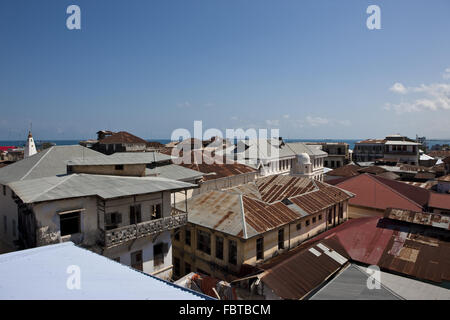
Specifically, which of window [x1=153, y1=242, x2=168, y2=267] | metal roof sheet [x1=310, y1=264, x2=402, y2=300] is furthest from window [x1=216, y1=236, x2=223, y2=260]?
metal roof sheet [x1=310, y1=264, x2=402, y2=300]

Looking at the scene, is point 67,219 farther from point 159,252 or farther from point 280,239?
point 280,239

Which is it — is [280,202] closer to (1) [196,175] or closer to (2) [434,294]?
(1) [196,175]

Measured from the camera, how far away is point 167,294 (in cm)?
763

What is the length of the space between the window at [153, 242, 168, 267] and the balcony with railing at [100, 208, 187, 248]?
2.17 m

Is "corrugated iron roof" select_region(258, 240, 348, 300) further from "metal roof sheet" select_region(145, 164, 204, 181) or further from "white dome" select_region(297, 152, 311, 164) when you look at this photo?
"white dome" select_region(297, 152, 311, 164)

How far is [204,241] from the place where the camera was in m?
24.3

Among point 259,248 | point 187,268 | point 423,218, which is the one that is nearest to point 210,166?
point 187,268

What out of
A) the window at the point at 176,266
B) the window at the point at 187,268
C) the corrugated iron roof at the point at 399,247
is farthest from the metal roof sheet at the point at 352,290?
the window at the point at 176,266

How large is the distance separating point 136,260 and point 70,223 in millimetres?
5487

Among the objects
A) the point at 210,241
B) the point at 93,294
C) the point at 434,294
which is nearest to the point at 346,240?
the point at 434,294

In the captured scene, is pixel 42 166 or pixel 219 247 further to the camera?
pixel 42 166

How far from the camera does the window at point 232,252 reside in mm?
21819

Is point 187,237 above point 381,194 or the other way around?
the other way around
